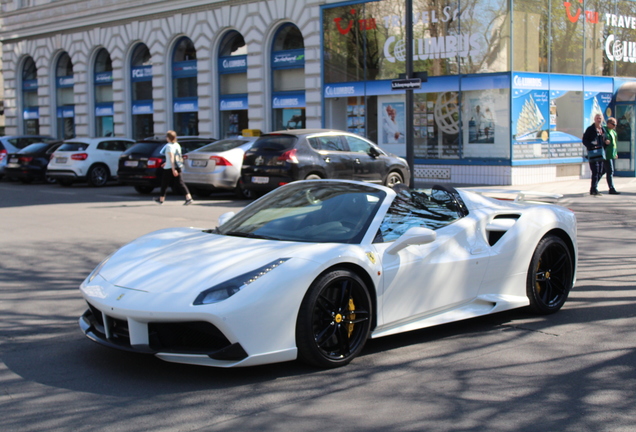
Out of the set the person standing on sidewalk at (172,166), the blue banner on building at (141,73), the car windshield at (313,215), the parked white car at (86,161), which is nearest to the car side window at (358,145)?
the person standing on sidewalk at (172,166)

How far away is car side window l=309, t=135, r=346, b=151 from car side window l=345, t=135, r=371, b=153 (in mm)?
238

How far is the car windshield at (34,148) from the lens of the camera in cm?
2411

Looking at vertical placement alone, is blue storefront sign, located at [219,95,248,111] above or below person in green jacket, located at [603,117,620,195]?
above

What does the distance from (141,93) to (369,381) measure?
2990cm

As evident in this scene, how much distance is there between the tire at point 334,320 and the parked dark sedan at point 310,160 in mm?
10938

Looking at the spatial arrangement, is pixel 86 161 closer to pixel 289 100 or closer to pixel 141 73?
pixel 289 100

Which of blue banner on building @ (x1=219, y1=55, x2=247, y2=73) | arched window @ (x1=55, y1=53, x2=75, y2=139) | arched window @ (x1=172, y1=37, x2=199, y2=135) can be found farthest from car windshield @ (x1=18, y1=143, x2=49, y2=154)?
arched window @ (x1=55, y1=53, x2=75, y2=139)

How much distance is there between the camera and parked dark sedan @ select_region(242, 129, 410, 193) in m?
16.3

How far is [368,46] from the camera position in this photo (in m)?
24.3

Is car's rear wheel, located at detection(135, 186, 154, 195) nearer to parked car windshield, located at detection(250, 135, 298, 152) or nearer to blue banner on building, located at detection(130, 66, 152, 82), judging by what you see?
parked car windshield, located at detection(250, 135, 298, 152)

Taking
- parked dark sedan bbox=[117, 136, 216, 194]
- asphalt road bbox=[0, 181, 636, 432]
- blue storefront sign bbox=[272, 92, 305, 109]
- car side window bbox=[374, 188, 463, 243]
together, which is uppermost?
blue storefront sign bbox=[272, 92, 305, 109]

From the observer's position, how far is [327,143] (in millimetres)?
16922

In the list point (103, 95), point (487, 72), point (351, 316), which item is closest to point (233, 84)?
point (103, 95)

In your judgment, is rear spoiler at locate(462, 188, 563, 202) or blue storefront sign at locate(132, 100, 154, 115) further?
blue storefront sign at locate(132, 100, 154, 115)
